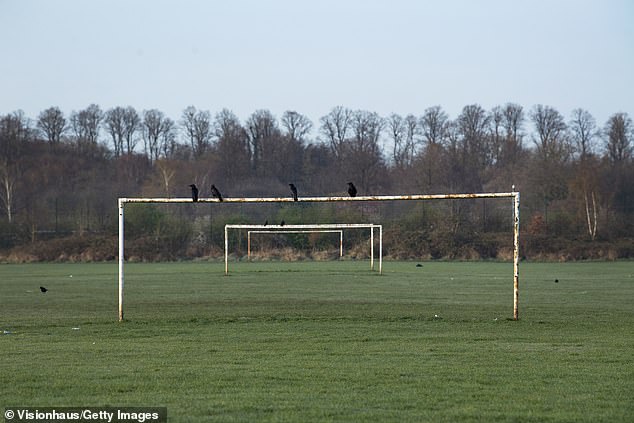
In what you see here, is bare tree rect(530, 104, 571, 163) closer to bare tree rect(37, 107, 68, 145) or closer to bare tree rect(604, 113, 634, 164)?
bare tree rect(604, 113, 634, 164)

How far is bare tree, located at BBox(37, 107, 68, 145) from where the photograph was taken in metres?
97.9

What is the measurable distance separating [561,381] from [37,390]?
519cm

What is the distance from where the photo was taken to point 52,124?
323 ft

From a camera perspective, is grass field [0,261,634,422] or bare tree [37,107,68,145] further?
bare tree [37,107,68,145]

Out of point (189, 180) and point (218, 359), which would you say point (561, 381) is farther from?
point (189, 180)

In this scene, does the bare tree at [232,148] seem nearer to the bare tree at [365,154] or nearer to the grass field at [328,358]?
the bare tree at [365,154]

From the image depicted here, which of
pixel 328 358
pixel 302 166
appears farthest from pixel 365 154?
pixel 328 358

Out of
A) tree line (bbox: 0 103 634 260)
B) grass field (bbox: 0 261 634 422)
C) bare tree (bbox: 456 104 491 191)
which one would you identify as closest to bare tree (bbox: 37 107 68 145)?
tree line (bbox: 0 103 634 260)

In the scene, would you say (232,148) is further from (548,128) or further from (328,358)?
(328,358)

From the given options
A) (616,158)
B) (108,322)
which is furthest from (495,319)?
(616,158)

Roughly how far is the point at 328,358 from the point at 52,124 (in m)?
92.0

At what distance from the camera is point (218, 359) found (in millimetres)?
11375

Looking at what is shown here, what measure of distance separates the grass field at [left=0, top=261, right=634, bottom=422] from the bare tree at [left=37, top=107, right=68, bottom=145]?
77.6m

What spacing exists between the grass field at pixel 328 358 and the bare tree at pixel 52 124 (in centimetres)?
7762
